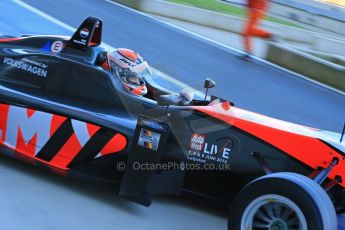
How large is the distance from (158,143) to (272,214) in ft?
3.35

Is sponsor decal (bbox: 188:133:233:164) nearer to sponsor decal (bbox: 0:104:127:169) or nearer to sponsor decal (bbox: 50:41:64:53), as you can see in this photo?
sponsor decal (bbox: 0:104:127:169)

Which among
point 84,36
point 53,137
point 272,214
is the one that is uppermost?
point 84,36

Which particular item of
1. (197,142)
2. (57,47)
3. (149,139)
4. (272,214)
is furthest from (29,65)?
(272,214)

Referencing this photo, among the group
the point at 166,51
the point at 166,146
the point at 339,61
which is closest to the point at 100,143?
the point at 166,146

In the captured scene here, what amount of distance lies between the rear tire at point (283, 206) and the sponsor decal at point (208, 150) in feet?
1.97

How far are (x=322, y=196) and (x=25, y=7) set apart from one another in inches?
414

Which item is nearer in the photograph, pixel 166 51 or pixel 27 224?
pixel 27 224

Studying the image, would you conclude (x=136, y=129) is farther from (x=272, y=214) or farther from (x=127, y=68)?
(x=272, y=214)

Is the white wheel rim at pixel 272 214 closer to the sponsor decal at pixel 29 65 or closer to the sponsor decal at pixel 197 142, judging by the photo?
the sponsor decal at pixel 197 142

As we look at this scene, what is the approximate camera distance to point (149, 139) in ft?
13.6

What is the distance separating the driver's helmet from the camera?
493cm

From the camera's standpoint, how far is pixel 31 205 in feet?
13.2

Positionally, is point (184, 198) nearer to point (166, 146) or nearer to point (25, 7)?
point (166, 146)

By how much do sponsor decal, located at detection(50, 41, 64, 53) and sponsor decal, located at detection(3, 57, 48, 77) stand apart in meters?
0.23
